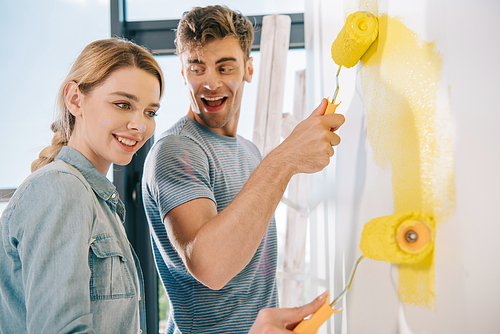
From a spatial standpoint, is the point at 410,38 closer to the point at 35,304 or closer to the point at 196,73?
the point at 35,304

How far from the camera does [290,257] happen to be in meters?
1.64

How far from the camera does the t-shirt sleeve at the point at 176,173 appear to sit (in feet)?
2.42

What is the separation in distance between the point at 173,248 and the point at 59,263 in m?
0.40

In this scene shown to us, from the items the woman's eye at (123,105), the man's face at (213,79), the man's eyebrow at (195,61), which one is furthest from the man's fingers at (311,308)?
the man's eyebrow at (195,61)

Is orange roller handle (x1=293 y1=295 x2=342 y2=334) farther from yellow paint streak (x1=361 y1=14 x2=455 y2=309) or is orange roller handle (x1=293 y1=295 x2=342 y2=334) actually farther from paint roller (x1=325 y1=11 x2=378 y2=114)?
paint roller (x1=325 y1=11 x2=378 y2=114)

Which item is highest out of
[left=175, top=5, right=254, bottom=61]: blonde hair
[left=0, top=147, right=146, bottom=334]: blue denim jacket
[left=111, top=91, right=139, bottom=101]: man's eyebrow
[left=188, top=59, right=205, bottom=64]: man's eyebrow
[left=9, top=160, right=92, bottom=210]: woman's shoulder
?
[left=175, top=5, right=254, bottom=61]: blonde hair

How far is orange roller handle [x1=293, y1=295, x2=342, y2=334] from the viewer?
19.9 inches

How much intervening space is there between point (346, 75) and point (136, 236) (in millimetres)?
1381

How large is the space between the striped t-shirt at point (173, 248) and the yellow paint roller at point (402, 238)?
15.5 inches

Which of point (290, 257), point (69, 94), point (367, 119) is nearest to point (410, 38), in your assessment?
point (367, 119)

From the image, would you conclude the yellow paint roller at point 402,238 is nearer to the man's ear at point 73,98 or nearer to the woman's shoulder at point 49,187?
the woman's shoulder at point 49,187

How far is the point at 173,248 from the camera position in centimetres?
87

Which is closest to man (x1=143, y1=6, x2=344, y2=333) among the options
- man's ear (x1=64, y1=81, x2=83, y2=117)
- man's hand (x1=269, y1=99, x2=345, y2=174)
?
man's hand (x1=269, y1=99, x2=345, y2=174)

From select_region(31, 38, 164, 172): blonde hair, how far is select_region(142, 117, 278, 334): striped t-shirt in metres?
0.20
